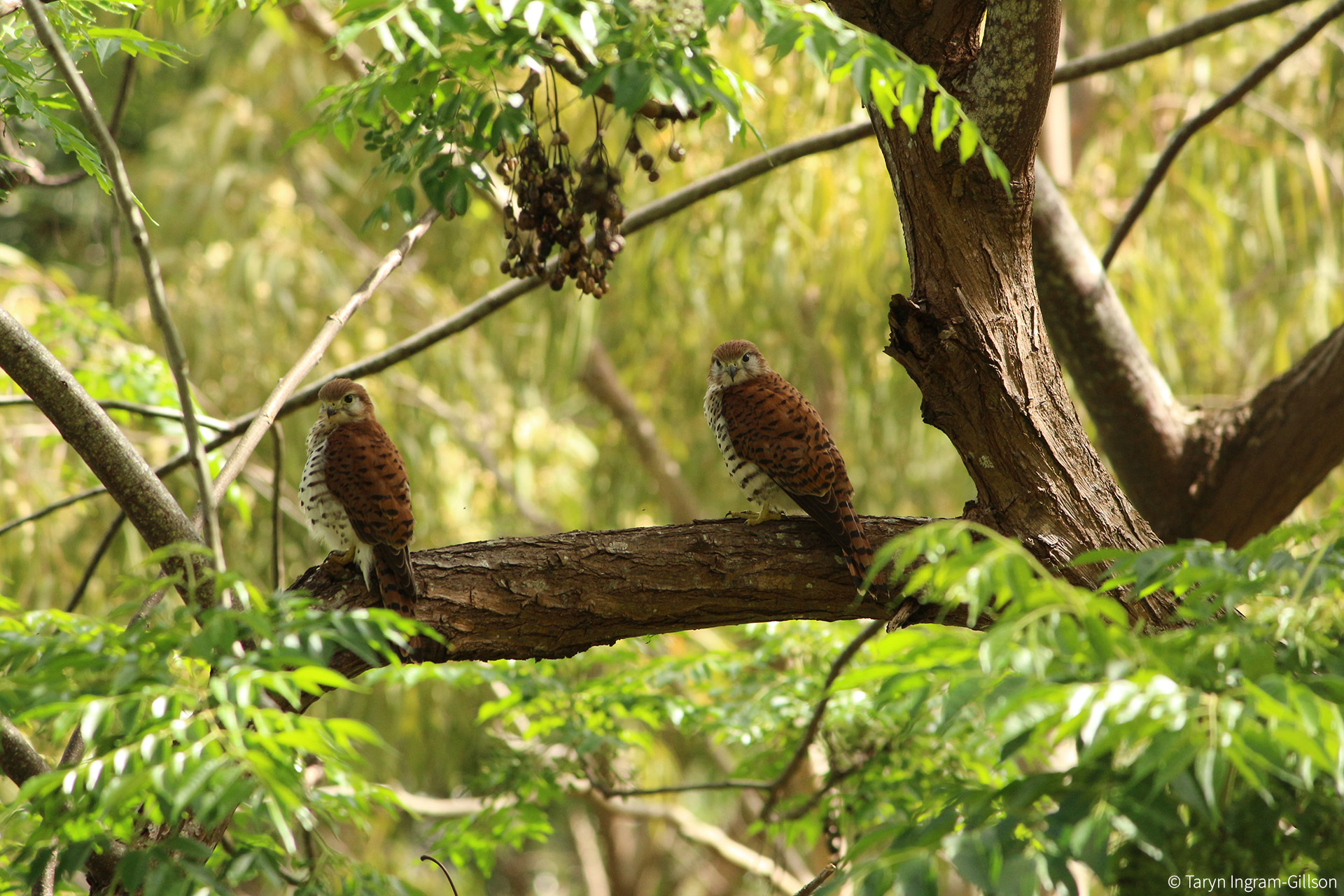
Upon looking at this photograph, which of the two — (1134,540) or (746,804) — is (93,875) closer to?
(1134,540)

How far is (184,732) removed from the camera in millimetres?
1410

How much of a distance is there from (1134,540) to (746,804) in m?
7.03

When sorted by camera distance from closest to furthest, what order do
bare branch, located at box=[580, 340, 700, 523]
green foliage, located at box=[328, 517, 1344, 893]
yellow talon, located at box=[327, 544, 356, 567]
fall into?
green foliage, located at box=[328, 517, 1344, 893] < yellow talon, located at box=[327, 544, 356, 567] < bare branch, located at box=[580, 340, 700, 523]

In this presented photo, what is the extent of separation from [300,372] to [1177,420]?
3.01 meters

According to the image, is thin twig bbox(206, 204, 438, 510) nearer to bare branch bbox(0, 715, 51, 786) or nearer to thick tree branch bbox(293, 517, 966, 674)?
thick tree branch bbox(293, 517, 966, 674)

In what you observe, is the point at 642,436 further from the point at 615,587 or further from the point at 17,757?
the point at 17,757

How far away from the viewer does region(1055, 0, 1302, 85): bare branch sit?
354cm

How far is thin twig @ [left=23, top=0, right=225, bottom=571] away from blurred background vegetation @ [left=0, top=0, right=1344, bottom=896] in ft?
10.5

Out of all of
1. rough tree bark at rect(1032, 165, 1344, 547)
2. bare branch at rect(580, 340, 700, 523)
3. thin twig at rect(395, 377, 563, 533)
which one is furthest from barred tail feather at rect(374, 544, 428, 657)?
bare branch at rect(580, 340, 700, 523)

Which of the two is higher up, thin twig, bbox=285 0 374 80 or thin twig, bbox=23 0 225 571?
thin twig, bbox=285 0 374 80

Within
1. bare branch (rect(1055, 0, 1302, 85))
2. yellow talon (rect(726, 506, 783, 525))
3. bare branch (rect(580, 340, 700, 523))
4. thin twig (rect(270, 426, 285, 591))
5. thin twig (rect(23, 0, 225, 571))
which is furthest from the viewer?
bare branch (rect(580, 340, 700, 523))

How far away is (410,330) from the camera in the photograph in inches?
307

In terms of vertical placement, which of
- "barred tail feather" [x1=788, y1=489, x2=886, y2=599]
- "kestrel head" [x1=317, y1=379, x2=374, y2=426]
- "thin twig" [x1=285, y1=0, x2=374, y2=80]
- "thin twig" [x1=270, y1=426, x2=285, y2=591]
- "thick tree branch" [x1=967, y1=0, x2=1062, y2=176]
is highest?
"thin twig" [x1=285, y1=0, x2=374, y2=80]

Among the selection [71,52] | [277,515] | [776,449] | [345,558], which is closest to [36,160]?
[71,52]
